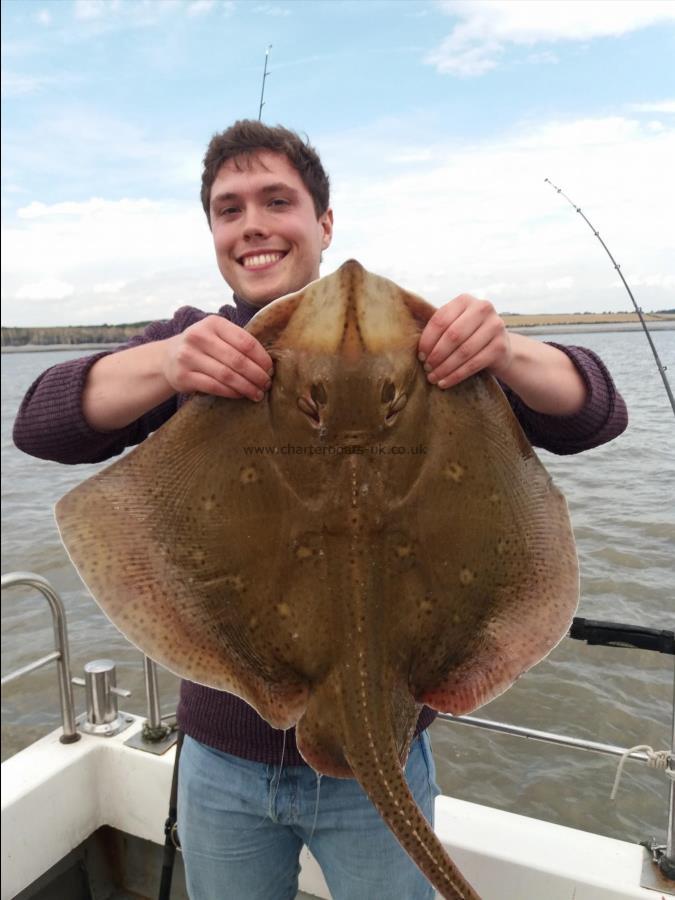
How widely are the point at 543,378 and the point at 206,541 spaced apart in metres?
0.99

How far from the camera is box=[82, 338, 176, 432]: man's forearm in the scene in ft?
5.98

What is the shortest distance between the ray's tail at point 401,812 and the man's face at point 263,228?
4.58ft

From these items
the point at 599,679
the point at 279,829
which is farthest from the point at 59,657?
the point at 599,679

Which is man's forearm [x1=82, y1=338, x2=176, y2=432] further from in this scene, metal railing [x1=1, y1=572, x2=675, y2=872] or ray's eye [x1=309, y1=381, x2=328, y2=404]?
metal railing [x1=1, y1=572, x2=675, y2=872]

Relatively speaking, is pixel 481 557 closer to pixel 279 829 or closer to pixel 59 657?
pixel 279 829

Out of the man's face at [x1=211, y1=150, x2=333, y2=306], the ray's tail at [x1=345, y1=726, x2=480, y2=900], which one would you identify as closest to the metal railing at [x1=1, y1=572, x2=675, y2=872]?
the ray's tail at [x1=345, y1=726, x2=480, y2=900]

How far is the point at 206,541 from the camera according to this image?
167 centimetres

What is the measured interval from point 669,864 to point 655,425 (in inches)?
67.2

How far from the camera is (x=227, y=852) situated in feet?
6.61

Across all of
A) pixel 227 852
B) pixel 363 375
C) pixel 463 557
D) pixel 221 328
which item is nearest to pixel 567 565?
pixel 463 557

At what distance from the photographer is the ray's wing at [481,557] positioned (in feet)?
5.35

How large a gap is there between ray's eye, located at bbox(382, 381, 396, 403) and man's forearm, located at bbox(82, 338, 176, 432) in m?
0.62

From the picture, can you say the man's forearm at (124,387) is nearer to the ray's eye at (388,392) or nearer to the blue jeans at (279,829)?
the ray's eye at (388,392)

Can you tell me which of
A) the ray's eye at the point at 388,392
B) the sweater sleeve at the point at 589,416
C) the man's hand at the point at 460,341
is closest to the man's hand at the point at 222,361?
the ray's eye at the point at 388,392
